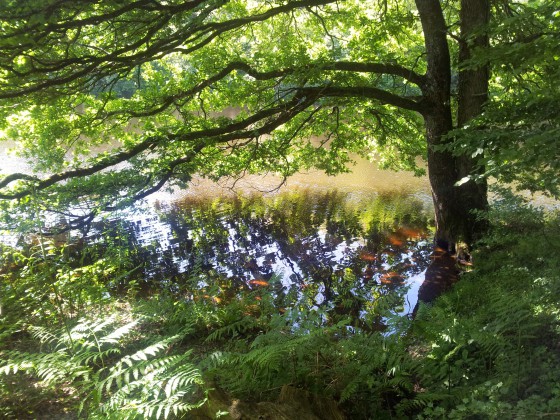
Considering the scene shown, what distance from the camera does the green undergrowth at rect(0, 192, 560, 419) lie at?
9.78 feet

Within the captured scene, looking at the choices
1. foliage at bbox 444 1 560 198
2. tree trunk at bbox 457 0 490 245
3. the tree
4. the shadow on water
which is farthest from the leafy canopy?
foliage at bbox 444 1 560 198

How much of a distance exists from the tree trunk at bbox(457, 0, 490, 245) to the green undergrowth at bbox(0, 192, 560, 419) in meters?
1.48

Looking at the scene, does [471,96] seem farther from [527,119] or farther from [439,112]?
[527,119]

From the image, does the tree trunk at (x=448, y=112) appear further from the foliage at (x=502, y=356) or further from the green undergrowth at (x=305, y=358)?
the foliage at (x=502, y=356)

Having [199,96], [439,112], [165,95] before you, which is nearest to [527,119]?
[439,112]

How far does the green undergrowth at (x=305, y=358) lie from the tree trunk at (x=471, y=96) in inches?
58.5

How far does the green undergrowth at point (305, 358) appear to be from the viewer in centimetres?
298

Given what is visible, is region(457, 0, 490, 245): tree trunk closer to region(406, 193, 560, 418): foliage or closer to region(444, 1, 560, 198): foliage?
region(444, 1, 560, 198): foliage

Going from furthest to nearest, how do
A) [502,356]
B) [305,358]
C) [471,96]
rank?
[471,96]
[305,358]
[502,356]

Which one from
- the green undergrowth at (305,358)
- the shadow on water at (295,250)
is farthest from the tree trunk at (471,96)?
the shadow on water at (295,250)

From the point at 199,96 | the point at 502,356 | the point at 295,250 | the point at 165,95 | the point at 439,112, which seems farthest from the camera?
the point at 295,250

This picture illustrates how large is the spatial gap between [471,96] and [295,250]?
244 inches

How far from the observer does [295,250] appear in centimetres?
1164

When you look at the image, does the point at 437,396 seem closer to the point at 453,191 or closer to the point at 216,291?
the point at 216,291
